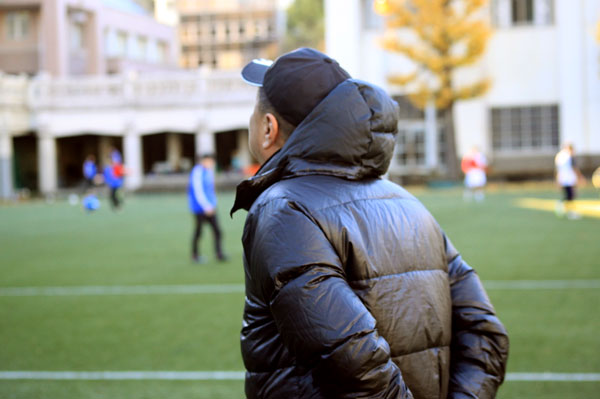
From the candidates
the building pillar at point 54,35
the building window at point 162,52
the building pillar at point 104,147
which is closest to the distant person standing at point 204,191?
the building pillar at point 104,147

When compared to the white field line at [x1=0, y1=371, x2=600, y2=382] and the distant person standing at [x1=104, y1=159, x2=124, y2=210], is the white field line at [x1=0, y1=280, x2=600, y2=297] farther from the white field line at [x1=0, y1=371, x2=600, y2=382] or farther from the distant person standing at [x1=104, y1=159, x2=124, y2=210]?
the distant person standing at [x1=104, y1=159, x2=124, y2=210]

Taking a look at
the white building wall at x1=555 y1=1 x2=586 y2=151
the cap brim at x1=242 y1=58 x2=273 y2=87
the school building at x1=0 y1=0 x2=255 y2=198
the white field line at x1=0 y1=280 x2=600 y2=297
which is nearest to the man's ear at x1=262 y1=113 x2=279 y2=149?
the cap brim at x1=242 y1=58 x2=273 y2=87

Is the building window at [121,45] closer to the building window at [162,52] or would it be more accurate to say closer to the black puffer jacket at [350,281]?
the building window at [162,52]

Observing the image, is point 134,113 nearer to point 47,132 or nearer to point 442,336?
point 47,132

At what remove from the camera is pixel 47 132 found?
4722 centimetres

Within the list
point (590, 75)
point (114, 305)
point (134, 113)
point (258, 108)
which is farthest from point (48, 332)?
point (134, 113)

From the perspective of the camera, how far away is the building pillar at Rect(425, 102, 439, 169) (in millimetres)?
41812

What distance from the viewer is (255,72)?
105 inches

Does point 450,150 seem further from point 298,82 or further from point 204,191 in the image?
point 298,82

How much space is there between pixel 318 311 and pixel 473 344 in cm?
81

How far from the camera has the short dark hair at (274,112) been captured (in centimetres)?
254

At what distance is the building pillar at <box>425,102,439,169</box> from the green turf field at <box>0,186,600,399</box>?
21.4 metres

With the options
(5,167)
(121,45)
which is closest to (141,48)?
(121,45)

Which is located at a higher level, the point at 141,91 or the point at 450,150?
the point at 141,91
